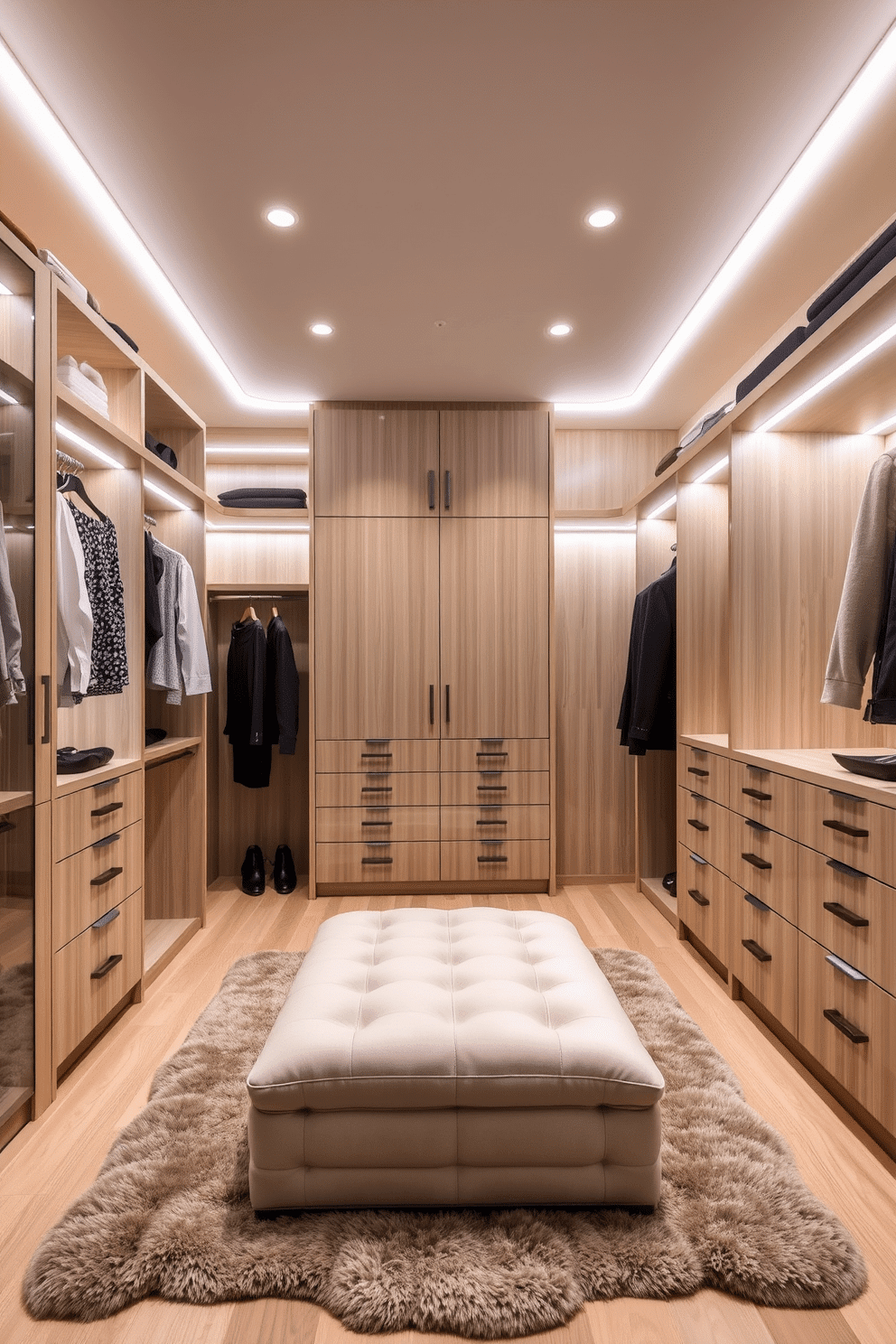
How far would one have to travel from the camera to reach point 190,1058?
88.4 inches

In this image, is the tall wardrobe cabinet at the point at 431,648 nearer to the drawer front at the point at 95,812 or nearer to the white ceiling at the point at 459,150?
the white ceiling at the point at 459,150

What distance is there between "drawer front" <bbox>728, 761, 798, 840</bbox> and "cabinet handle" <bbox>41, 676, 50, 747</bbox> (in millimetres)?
2200

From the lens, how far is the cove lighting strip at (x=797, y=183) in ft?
6.17

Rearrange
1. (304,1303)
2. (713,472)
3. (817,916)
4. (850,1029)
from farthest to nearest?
(713,472)
(817,916)
(850,1029)
(304,1303)

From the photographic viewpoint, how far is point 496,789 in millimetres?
4090

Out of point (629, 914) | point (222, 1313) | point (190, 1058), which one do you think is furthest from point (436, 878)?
point (222, 1313)

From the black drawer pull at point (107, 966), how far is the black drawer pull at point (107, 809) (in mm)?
482

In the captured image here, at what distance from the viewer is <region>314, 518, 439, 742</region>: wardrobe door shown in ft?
13.3

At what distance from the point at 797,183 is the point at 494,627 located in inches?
91.8

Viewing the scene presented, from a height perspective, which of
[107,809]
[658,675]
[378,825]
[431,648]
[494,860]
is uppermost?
[431,648]

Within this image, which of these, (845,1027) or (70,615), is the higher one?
(70,615)

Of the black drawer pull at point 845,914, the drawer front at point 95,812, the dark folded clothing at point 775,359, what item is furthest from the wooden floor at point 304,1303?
the dark folded clothing at point 775,359

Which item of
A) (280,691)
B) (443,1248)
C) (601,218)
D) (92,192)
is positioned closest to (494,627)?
(280,691)

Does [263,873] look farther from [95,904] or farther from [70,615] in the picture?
[70,615]
